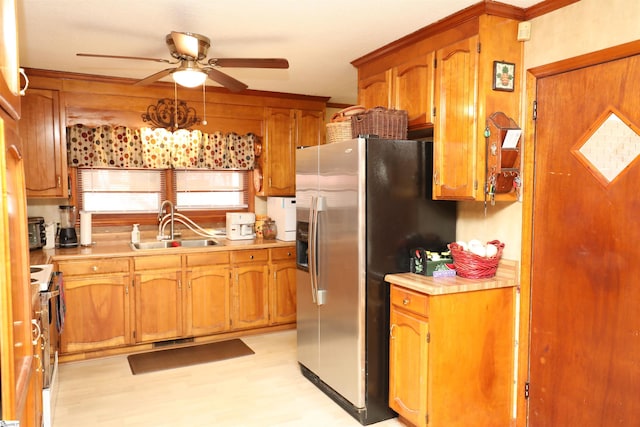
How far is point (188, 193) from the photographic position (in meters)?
4.89

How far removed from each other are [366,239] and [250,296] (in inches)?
80.3

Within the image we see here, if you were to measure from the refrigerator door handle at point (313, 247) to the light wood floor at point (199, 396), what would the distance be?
73cm

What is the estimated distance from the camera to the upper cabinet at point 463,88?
2.60 metres

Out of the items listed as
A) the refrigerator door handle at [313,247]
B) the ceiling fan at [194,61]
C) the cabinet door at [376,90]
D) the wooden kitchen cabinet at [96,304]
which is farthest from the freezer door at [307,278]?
the wooden kitchen cabinet at [96,304]

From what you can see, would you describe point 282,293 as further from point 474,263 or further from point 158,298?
point 474,263

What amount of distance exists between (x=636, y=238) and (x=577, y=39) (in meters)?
1.06

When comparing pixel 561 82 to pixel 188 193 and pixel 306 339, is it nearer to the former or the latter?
pixel 306 339

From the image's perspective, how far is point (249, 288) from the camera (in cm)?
446

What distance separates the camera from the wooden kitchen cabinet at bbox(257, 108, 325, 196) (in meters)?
4.94

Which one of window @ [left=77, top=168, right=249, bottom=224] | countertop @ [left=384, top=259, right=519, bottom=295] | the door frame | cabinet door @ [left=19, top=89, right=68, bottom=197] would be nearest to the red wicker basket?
countertop @ [left=384, top=259, right=519, bottom=295]

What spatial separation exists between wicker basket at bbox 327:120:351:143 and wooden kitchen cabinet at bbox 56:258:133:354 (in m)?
2.12

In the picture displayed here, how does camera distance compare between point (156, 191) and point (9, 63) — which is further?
point (156, 191)

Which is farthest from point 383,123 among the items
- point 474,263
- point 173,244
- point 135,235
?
point 135,235

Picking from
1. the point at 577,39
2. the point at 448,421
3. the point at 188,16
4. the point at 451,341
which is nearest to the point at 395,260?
the point at 451,341
